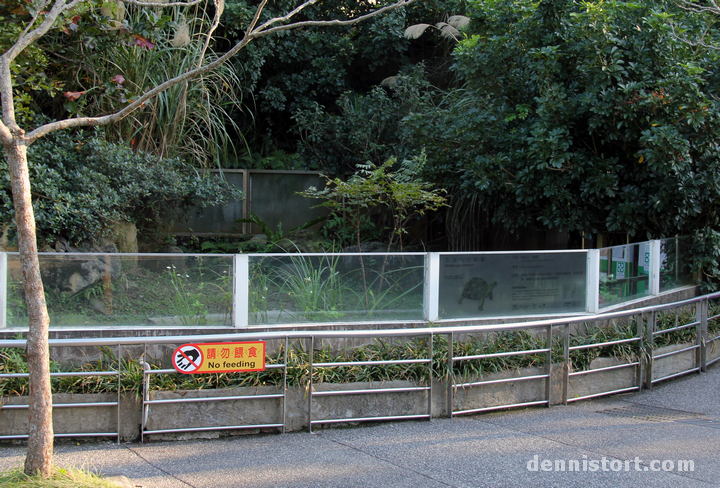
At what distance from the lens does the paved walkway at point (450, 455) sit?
14.5 ft

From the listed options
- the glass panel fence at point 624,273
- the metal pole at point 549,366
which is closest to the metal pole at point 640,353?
the glass panel fence at point 624,273

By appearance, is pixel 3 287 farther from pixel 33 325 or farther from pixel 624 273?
pixel 624 273

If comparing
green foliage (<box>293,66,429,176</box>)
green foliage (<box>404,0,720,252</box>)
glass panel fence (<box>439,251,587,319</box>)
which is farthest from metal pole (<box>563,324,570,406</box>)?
green foliage (<box>293,66,429,176</box>)

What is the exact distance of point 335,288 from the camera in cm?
660

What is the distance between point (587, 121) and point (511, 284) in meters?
2.91

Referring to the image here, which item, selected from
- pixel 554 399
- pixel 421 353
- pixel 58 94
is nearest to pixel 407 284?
pixel 421 353

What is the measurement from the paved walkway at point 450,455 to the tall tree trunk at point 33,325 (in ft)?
2.47

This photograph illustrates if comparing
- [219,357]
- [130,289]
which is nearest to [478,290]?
[219,357]

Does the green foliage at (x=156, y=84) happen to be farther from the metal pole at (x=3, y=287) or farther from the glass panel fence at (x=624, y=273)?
the glass panel fence at (x=624, y=273)

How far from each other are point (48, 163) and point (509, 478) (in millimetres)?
6804

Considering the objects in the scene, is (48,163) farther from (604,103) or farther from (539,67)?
(604,103)

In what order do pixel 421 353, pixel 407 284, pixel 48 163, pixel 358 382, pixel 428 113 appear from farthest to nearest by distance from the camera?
pixel 428 113 → pixel 48 163 → pixel 407 284 → pixel 421 353 → pixel 358 382

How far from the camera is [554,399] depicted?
6.50m

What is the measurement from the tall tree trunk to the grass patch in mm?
65
